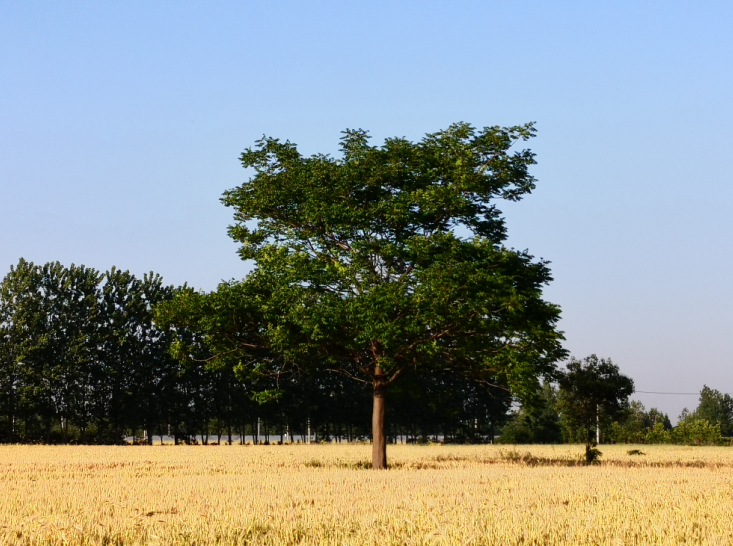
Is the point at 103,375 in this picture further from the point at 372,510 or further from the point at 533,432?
the point at 372,510

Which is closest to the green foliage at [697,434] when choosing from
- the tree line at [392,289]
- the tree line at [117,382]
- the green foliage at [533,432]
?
the tree line at [117,382]

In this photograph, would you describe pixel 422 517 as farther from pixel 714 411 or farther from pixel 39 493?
pixel 714 411

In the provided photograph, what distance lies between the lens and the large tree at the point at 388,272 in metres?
31.2

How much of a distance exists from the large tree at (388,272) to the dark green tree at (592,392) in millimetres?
4432

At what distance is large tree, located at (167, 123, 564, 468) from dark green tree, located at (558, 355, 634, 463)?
443 cm

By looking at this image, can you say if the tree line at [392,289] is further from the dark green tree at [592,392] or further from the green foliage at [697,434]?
the green foliage at [697,434]

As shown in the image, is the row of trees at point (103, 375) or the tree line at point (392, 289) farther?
the row of trees at point (103, 375)

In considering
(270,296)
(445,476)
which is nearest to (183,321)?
(270,296)

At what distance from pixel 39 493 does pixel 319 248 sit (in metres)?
Result: 17.2

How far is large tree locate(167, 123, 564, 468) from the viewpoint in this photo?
3120 centimetres

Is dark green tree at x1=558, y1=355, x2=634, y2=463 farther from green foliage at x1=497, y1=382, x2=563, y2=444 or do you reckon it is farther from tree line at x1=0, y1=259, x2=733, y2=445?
green foliage at x1=497, y1=382, x2=563, y2=444

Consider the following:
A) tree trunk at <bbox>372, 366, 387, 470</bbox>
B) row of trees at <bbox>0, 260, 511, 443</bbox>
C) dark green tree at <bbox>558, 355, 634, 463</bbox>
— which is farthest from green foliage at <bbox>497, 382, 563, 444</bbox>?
tree trunk at <bbox>372, 366, 387, 470</bbox>

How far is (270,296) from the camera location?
112 feet

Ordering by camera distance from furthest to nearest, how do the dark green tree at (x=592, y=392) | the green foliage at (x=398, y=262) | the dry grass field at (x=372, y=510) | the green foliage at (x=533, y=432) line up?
the green foliage at (x=533, y=432) < the dark green tree at (x=592, y=392) < the green foliage at (x=398, y=262) < the dry grass field at (x=372, y=510)
